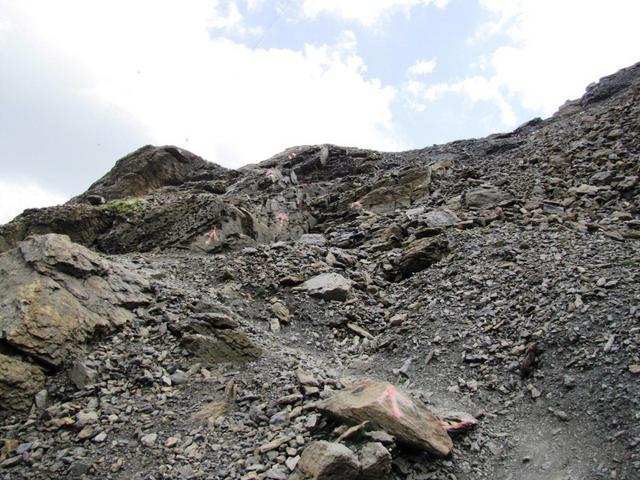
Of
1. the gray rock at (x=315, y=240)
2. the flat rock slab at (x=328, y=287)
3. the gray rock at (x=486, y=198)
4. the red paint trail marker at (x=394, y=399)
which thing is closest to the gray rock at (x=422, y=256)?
the flat rock slab at (x=328, y=287)

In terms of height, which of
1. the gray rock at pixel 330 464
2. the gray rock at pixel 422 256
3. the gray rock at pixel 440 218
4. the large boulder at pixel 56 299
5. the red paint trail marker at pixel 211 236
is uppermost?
the red paint trail marker at pixel 211 236

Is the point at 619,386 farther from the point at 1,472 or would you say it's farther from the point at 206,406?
the point at 1,472

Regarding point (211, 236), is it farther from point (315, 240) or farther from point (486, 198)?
point (486, 198)

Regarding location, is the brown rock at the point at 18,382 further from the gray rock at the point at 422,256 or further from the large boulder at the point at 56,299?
the gray rock at the point at 422,256

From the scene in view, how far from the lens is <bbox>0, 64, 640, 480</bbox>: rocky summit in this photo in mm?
7125

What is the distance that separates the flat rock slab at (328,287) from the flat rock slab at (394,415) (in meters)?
6.32

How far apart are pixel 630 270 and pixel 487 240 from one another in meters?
5.26

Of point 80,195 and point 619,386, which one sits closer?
point 619,386

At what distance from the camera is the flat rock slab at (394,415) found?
6.84 m

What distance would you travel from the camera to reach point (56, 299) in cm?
1059

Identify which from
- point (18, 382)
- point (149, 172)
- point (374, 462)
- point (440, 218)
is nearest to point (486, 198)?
point (440, 218)

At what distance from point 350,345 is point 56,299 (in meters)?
7.45

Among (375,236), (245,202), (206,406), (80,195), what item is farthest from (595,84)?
(80,195)

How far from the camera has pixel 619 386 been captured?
7555 mm
